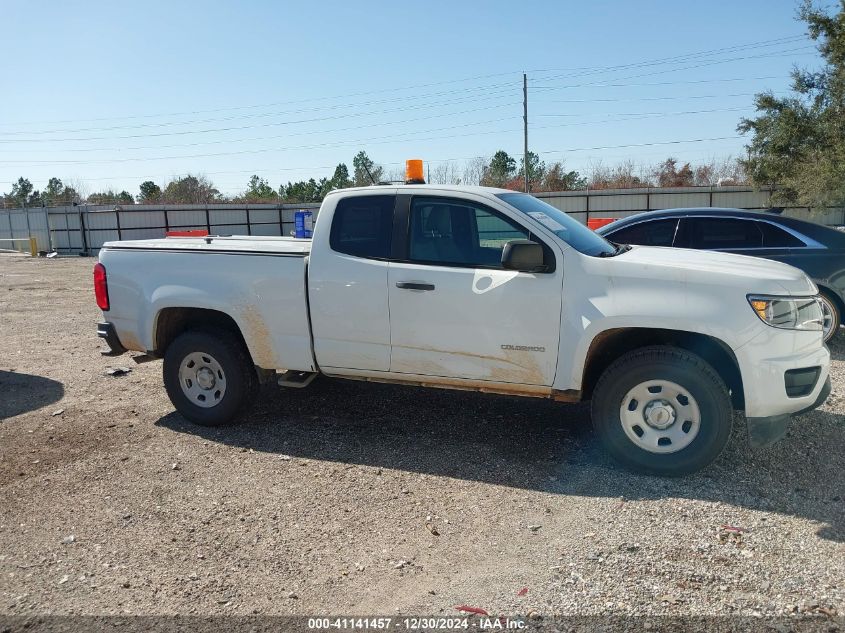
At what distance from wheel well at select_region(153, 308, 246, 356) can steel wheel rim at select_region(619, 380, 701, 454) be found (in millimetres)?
3147

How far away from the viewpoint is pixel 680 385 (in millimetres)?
4254

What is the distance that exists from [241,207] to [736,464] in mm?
33428

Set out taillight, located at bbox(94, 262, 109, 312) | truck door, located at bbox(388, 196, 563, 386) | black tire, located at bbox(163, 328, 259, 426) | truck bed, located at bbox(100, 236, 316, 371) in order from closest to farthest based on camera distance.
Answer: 1. truck door, located at bbox(388, 196, 563, 386)
2. truck bed, located at bbox(100, 236, 316, 371)
3. black tire, located at bbox(163, 328, 259, 426)
4. taillight, located at bbox(94, 262, 109, 312)

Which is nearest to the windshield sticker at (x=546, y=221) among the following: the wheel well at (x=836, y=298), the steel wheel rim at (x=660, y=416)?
the steel wheel rim at (x=660, y=416)

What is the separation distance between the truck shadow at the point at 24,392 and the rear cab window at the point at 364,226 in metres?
3.60

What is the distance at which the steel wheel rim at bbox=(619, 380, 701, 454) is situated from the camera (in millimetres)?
4289

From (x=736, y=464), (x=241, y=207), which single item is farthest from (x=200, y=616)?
(x=241, y=207)

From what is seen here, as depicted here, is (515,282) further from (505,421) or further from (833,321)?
(833,321)

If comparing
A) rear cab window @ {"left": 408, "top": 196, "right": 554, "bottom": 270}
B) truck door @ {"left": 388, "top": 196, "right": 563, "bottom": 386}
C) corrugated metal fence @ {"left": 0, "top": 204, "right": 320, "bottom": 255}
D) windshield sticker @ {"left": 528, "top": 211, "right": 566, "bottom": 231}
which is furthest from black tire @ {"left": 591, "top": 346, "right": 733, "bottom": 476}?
corrugated metal fence @ {"left": 0, "top": 204, "right": 320, "bottom": 255}

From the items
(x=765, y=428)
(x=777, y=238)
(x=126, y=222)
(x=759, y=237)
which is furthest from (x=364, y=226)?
(x=126, y=222)

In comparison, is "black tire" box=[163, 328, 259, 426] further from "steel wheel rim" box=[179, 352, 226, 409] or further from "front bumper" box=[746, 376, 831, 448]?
"front bumper" box=[746, 376, 831, 448]

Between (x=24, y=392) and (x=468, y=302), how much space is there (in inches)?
198

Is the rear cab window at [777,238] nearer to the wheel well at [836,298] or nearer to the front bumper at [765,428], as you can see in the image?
the wheel well at [836,298]

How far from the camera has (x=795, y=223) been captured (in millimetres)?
7602
